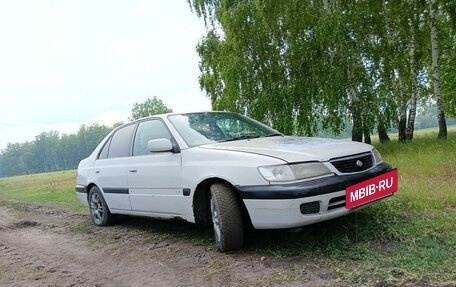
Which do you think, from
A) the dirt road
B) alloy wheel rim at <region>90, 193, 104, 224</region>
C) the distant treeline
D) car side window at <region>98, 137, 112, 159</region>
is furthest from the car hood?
the distant treeline

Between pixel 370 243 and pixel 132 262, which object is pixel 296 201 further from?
pixel 132 262

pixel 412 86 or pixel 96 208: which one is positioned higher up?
pixel 412 86

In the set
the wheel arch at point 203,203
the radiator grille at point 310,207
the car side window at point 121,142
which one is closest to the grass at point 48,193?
the car side window at point 121,142

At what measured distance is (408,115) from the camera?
16.4 metres

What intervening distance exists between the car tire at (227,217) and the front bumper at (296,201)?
0.19 metres

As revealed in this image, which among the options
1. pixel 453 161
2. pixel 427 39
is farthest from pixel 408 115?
pixel 453 161

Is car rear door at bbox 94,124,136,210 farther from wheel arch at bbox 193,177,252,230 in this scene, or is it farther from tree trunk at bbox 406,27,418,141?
tree trunk at bbox 406,27,418,141

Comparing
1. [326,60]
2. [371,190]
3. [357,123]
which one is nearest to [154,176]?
[371,190]

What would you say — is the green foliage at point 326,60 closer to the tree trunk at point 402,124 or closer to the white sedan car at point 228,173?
the tree trunk at point 402,124

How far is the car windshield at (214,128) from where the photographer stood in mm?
4895

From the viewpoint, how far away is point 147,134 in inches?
218

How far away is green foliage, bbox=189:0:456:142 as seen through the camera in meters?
13.3

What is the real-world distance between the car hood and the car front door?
0.54m

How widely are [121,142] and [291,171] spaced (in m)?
3.13
